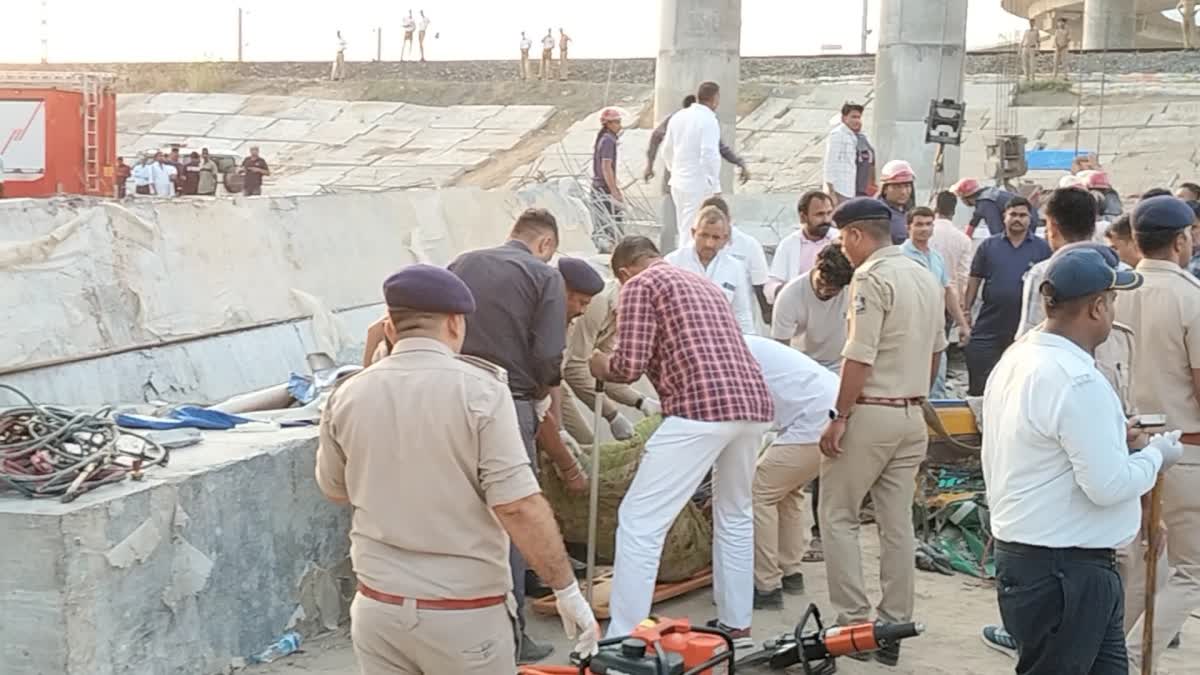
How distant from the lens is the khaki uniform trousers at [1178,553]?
5457 mm

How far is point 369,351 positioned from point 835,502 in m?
2.13

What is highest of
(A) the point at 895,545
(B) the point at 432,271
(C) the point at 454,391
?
(B) the point at 432,271

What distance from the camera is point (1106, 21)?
4409cm

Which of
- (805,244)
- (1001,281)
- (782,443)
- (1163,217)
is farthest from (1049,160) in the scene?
(1163,217)

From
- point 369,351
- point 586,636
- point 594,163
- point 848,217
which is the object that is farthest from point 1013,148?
point 586,636

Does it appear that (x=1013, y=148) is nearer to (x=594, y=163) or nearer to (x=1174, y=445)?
(x=594, y=163)

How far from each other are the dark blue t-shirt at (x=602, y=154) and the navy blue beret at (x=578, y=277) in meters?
8.04

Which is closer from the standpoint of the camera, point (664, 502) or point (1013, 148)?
point (664, 502)

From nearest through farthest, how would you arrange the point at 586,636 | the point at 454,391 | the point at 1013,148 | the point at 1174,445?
the point at 454,391 < the point at 586,636 < the point at 1174,445 < the point at 1013,148

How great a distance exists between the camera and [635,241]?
20.6 ft

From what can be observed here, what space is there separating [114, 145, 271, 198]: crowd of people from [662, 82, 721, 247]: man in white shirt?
16047mm

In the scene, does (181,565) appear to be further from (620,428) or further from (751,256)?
(751,256)

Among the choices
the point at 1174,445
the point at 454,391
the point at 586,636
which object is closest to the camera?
the point at 454,391

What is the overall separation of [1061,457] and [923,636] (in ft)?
9.29
